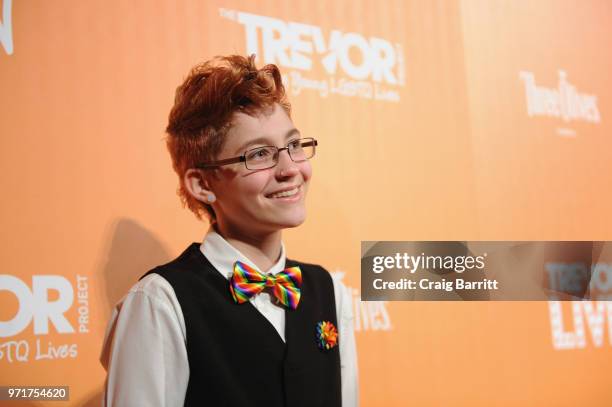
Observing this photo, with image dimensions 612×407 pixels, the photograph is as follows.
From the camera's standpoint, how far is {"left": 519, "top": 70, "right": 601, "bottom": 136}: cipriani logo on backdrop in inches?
91.5

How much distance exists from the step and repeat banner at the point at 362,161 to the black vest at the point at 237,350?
0.51m

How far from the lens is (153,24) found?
181 centimetres

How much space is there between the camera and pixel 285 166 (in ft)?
4.21

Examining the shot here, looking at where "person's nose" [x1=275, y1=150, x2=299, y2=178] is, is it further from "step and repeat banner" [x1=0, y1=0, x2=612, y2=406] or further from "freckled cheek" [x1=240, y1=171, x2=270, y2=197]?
"step and repeat banner" [x1=0, y1=0, x2=612, y2=406]

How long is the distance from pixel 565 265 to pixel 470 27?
886mm

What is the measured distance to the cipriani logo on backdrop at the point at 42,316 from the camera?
1602mm

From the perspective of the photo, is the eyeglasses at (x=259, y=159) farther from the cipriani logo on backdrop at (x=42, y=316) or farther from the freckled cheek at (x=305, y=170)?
the cipriani logo on backdrop at (x=42, y=316)

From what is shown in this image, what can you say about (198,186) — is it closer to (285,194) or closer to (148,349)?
(285,194)

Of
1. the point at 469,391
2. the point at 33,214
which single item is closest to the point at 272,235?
the point at 33,214

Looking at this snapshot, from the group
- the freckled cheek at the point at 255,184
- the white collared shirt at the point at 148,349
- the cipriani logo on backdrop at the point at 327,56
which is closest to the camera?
the white collared shirt at the point at 148,349

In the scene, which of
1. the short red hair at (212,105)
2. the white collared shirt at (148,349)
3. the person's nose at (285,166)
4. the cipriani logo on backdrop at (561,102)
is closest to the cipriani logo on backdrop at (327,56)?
the cipriani logo on backdrop at (561,102)

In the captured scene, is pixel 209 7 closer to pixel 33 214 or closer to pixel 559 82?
pixel 33 214

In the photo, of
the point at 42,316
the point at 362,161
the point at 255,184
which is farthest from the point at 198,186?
the point at 362,161

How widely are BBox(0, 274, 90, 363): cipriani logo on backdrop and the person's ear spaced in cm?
54
